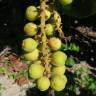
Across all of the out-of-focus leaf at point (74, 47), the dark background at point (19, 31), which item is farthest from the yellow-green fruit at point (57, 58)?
the out-of-focus leaf at point (74, 47)

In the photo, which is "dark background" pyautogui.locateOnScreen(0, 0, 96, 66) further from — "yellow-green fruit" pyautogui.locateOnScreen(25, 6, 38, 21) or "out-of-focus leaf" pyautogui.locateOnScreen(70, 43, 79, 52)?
"yellow-green fruit" pyautogui.locateOnScreen(25, 6, 38, 21)

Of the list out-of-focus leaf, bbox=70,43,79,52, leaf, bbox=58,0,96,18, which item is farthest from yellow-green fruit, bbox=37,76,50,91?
out-of-focus leaf, bbox=70,43,79,52

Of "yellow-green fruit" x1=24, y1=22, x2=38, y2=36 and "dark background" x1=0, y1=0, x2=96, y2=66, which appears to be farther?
"dark background" x1=0, y1=0, x2=96, y2=66

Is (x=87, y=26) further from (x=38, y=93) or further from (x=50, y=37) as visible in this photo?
(x=50, y=37)

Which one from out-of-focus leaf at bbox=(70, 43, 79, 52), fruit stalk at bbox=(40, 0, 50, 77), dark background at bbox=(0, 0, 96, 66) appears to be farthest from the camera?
out-of-focus leaf at bbox=(70, 43, 79, 52)

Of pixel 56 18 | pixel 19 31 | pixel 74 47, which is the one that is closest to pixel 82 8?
pixel 56 18

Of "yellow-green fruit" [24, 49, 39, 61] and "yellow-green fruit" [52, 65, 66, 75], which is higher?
"yellow-green fruit" [24, 49, 39, 61]

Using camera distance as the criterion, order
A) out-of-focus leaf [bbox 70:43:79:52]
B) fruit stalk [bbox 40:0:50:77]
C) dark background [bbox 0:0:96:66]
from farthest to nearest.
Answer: out-of-focus leaf [bbox 70:43:79:52], dark background [bbox 0:0:96:66], fruit stalk [bbox 40:0:50:77]
